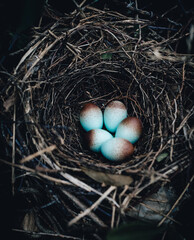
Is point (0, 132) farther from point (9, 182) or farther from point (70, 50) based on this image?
point (70, 50)

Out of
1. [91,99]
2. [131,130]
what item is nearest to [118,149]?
[131,130]

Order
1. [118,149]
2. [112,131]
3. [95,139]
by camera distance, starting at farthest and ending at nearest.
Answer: [112,131], [95,139], [118,149]

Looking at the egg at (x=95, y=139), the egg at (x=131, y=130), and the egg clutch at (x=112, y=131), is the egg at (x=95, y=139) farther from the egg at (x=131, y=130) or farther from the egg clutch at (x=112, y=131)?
the egg at (x=131, y=130)

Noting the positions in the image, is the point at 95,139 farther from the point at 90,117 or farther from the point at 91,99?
the point at 91,99

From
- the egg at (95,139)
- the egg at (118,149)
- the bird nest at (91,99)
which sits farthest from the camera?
the egg at (95,139)

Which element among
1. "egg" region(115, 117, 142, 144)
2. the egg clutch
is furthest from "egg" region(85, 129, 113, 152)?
"egg" region(115, 117, 142, 144)

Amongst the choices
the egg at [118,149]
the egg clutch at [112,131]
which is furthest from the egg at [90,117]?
the egg at [118,149]

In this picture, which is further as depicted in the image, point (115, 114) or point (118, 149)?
point (115, 114)
